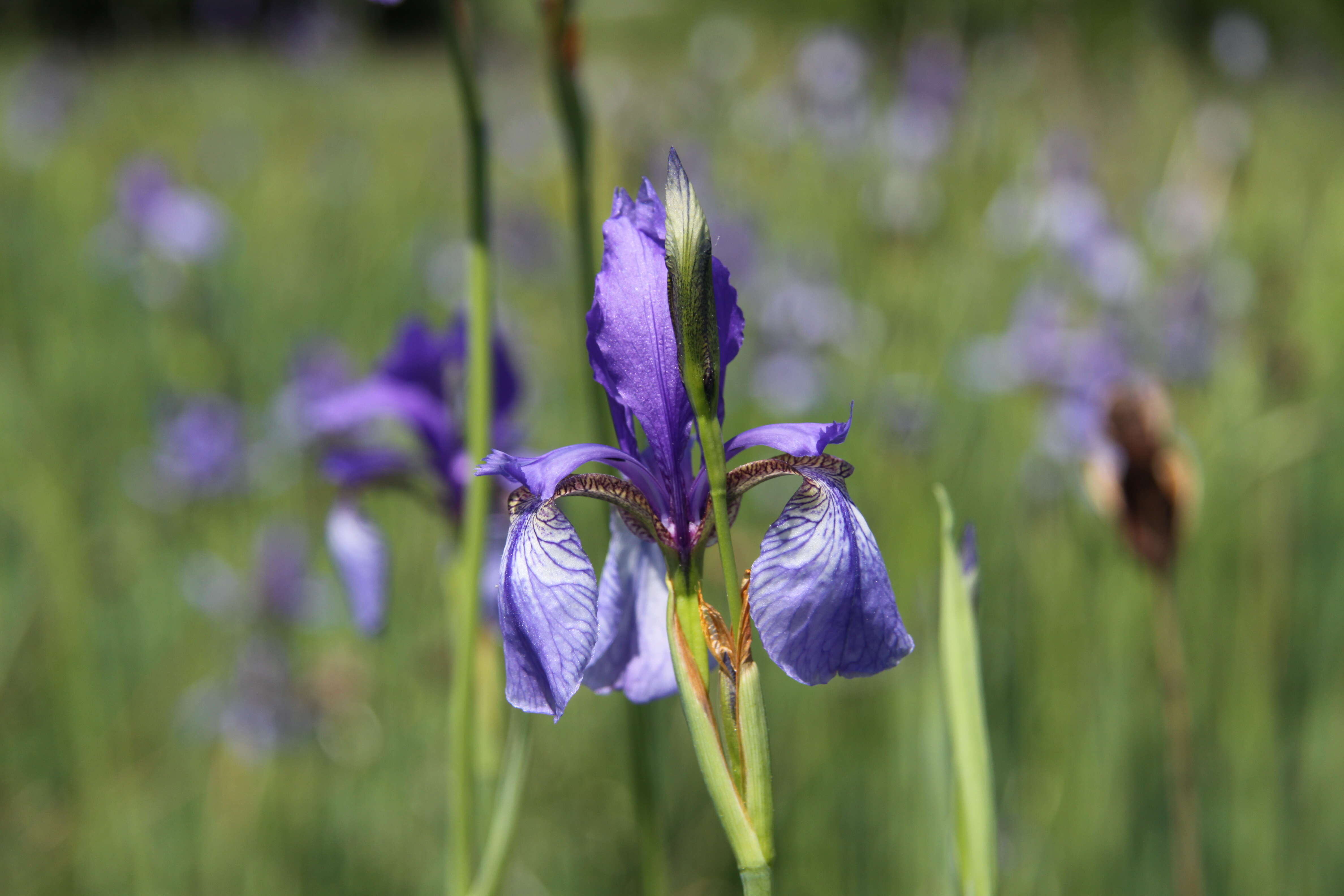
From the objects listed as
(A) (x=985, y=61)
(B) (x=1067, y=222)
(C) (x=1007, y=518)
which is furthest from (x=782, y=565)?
(A) (x=985, y=61)

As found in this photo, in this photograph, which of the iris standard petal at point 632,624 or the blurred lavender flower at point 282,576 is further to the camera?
the blurred lavender flower at point 282,576

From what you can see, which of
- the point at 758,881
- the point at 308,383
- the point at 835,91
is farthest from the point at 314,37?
the point at 758,881

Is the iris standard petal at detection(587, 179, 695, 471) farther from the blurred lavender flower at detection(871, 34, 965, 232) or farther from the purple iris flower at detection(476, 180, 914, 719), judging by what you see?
the blurred lavender flower at detection(871, 34, 965, 232)

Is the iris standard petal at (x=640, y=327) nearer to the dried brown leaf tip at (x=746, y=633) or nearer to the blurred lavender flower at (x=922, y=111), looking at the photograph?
the dried brown leaf tip at (x=746, y=633)

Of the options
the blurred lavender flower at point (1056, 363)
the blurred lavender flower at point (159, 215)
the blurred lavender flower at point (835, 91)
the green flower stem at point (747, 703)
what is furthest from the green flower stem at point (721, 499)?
the blurred lavender flower at point (835, 91)

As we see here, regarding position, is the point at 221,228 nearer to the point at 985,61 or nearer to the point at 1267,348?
the point at 985,61

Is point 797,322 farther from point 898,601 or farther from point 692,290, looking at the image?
point 692,290

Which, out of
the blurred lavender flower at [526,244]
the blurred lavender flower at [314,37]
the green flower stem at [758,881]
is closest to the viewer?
the green flower stem at [758,881]
